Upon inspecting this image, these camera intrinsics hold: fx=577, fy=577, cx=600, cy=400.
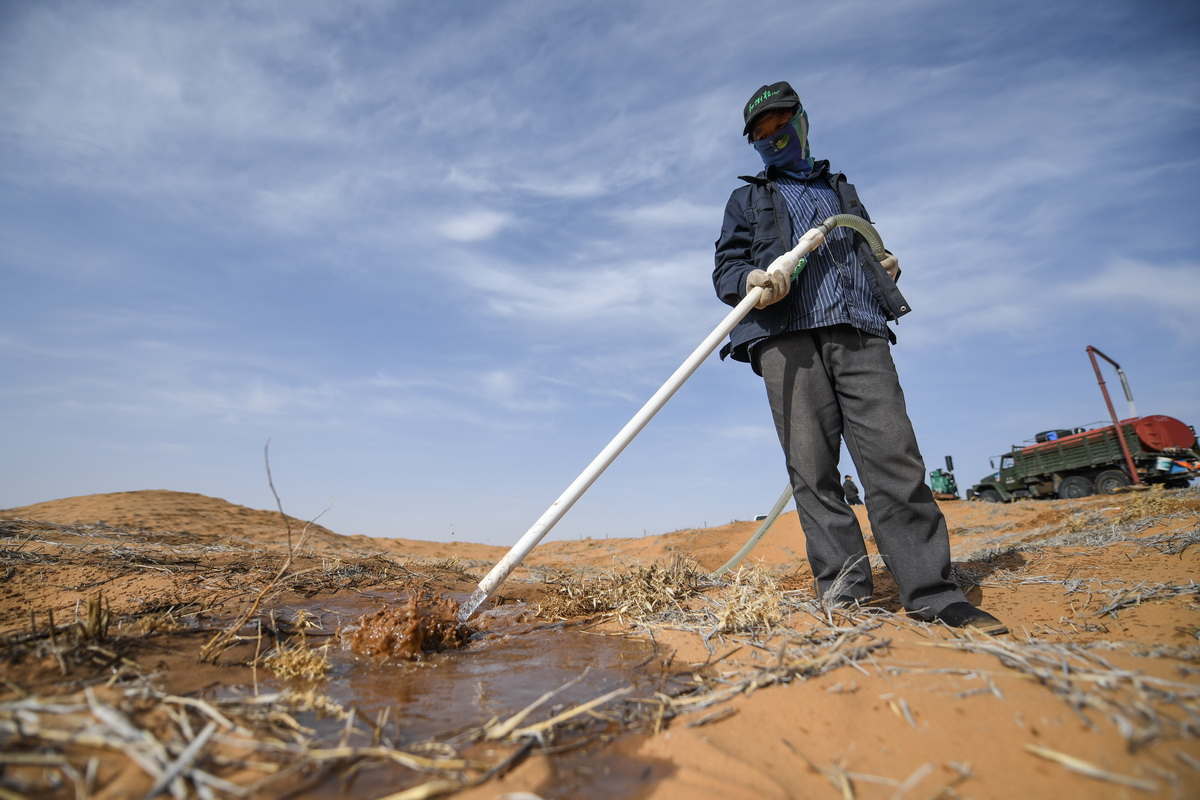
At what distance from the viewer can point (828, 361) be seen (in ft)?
8.92

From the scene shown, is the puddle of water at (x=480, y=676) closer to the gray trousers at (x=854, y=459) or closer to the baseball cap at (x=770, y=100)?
the gray trousers at (x=854, y=459)

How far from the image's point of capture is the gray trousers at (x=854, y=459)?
244 centimetres

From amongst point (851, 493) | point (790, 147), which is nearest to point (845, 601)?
point (790, 147)

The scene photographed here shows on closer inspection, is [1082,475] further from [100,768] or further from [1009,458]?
[100,768]

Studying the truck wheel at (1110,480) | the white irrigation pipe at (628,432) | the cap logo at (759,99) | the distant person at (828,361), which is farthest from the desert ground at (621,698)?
the truck wheel at (1110,480)

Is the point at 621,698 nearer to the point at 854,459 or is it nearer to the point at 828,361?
the point at 854,459

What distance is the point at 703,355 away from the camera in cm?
269

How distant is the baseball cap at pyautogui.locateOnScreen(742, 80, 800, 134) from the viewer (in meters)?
2.92

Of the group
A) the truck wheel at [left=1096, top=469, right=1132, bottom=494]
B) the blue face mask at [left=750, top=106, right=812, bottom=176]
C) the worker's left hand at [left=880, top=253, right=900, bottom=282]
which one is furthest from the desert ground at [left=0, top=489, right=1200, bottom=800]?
the truck wheel at [left=1096, top=469, right=1132, bottom=494]

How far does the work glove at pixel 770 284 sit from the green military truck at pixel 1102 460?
1640 centimetres

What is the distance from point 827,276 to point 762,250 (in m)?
0.36

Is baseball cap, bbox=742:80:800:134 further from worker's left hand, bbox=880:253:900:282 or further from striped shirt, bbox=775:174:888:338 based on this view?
worker's left hand, bbox=880:253:900:282

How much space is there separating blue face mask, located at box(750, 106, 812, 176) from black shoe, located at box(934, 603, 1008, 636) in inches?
89.0

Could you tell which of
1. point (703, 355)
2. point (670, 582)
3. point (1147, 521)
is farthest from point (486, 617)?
point (1147, 521)
